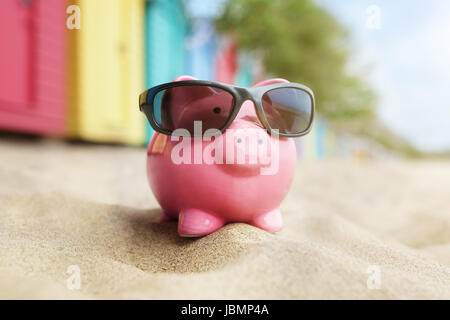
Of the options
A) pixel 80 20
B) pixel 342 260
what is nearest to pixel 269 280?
pixel 342 260

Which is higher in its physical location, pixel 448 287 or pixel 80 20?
pixel 80 20

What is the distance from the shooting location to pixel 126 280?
894 millimetres

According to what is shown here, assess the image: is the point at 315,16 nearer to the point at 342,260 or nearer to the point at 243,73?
the point at 243,73

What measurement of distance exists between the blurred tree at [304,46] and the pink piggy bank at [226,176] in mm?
5782

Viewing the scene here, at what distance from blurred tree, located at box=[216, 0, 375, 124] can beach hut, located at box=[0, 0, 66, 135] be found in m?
3.78

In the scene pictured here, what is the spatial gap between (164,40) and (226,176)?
13.7 ft

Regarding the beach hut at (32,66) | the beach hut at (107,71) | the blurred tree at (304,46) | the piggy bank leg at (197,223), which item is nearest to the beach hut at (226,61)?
the blurred tree at (304,46)

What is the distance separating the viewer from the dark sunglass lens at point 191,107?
3.90ft

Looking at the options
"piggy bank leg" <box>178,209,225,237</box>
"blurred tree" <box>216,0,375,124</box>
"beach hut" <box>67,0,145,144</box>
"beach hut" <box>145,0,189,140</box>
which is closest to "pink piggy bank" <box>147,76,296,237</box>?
"piggy bank leg" <box>178,209,225,237</box>

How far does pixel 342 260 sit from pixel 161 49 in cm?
439

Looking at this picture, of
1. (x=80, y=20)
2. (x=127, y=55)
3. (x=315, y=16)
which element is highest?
(x=315, y=16)

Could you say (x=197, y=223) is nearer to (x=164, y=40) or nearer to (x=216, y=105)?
(x=216, y=105)

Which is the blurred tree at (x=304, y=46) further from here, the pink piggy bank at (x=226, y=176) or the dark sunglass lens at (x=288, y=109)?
the pink piggy bank at (x=226, y=176)

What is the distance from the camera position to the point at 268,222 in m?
1.30
